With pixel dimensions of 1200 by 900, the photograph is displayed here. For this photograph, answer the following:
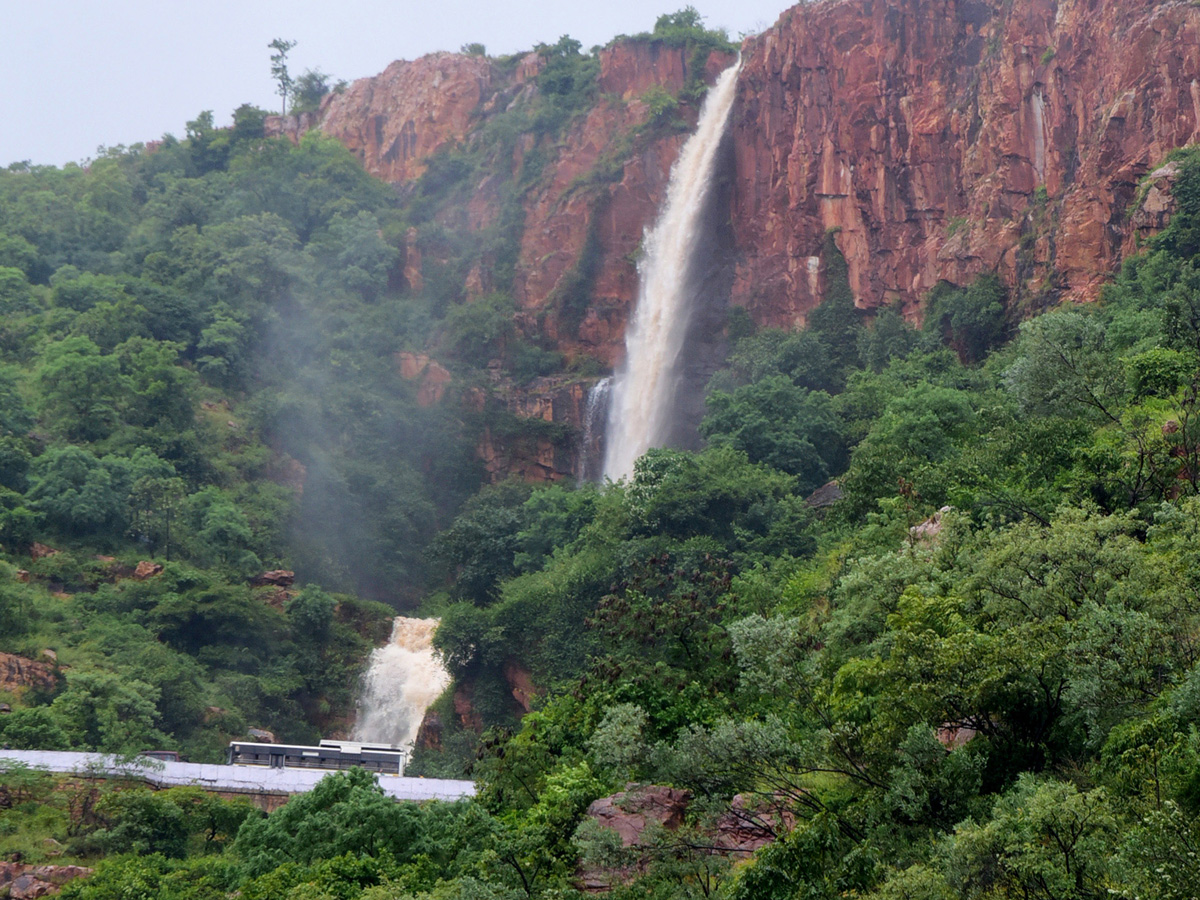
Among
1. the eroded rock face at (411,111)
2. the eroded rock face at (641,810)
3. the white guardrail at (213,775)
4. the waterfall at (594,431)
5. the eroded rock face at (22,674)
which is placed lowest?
the eroded rock face at (641,810)

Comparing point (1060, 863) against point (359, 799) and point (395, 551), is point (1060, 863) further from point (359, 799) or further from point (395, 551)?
point (395, 551)

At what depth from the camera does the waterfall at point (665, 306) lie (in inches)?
2028

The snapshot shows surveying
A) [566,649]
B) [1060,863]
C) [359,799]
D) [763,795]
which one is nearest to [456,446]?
[566,649]

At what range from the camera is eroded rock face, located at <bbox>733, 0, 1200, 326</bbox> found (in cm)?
3991

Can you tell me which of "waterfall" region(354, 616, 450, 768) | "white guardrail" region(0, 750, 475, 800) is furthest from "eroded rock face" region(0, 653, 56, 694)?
"waterfall" region(354, 616, 450, 768)

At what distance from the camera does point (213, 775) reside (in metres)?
32.2

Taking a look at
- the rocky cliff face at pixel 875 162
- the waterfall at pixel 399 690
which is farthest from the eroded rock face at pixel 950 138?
the waterfall at pixel 399 690

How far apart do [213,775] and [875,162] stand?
3017 centimetres

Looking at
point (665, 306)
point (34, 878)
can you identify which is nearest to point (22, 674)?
point (34, 878)

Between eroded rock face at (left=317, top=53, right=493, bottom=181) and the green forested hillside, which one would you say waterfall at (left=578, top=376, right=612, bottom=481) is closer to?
the green forested hillside

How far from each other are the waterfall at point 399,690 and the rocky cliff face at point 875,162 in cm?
1155

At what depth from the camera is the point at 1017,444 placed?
25516 mm

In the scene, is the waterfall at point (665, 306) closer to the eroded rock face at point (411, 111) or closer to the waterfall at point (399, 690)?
the waterfall at point (399, 690)

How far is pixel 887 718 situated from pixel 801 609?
11056 mm
